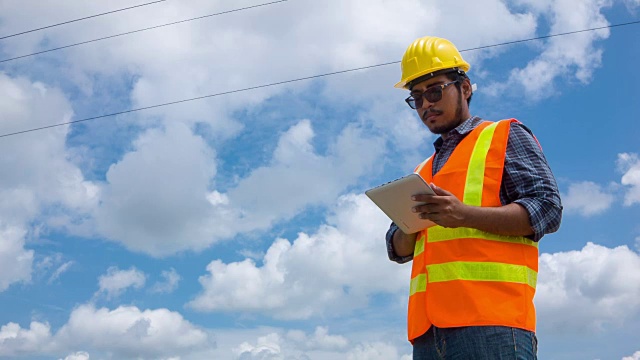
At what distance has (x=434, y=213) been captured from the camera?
321 cm

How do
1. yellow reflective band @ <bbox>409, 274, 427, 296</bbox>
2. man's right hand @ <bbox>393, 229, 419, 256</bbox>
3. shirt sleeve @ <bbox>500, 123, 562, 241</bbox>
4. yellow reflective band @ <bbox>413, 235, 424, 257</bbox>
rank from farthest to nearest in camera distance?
1. man's right hand @ <bbox>393, 229, 419, 256</bbox>
2. yellow reflective band @ <bbox>413, 235, 424, 257</bbox>
3. yellow reflective band @ <bbox>409, 274, 427, 296</bbox>
4. shirt sleeve @ <bbox>500, 123, 562, 241</bbox>

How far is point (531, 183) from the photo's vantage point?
3.31m

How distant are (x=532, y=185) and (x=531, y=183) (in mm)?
12

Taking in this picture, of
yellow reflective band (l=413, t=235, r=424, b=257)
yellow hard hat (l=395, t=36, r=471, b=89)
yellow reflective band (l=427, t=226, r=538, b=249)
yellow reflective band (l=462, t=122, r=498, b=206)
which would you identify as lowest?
yellow reflective band (l=427, t=226, r=538, b=249)

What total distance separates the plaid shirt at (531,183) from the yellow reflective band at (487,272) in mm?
207

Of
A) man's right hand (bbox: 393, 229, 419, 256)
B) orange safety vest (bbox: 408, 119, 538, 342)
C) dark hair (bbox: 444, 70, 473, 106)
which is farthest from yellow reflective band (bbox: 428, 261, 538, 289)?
dark hair (bbox: 444, 70, 473, 106)

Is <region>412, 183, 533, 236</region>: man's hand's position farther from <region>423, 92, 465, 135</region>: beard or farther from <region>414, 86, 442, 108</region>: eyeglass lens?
<region>414, 86, 442, 108</region>: eyeglass lens

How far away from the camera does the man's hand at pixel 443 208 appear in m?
3.16

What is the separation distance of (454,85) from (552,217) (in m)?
1.03

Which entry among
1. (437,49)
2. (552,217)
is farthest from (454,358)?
(437,49)

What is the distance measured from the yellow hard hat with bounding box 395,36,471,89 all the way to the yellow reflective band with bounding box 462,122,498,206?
24.9 inches

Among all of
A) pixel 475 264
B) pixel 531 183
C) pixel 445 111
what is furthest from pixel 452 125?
pixel 475 264

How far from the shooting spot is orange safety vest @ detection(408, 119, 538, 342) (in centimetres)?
317

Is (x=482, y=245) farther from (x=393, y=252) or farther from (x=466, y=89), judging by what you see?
(x=466, y=89)
